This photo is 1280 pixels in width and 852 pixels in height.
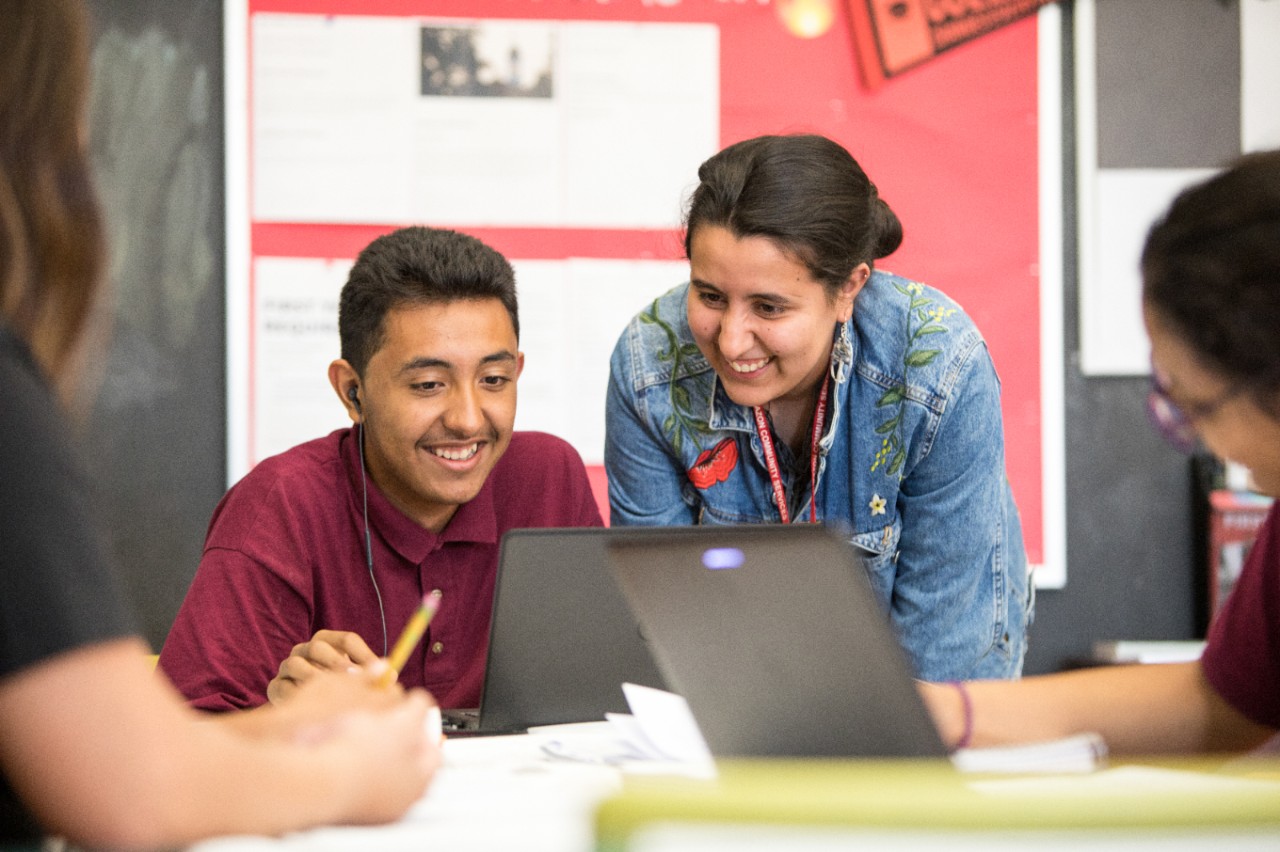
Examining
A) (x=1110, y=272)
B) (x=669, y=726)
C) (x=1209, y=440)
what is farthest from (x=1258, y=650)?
(x=1110, y=272)

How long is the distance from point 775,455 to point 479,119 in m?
1.23

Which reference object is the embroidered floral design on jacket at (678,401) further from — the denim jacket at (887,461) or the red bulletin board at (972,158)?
the red bulletin board at (972,158)

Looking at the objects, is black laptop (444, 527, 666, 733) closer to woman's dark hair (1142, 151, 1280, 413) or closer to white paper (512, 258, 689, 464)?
woman's dark hair (1142, 151, 1280, 413)

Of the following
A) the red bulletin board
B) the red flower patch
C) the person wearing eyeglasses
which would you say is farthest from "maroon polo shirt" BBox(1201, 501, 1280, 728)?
the red bulletin board

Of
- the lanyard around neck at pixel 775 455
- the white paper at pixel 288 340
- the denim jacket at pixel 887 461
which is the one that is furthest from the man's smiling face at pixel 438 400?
the white paper at pixel 288 340

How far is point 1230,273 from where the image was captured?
0.99 metres

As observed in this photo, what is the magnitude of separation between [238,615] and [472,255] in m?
0.62

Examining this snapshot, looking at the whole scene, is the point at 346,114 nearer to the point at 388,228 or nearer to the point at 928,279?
the point at 388,228

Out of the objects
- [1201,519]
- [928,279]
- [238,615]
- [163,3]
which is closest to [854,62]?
[928,279]

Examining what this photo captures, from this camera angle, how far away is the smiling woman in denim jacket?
1780mm

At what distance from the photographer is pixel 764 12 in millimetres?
2820

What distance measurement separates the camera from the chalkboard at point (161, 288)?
106 inches

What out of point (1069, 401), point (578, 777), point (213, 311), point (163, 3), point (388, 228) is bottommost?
point (578, 777)

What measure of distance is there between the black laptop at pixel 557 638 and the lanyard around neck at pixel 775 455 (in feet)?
1.83
